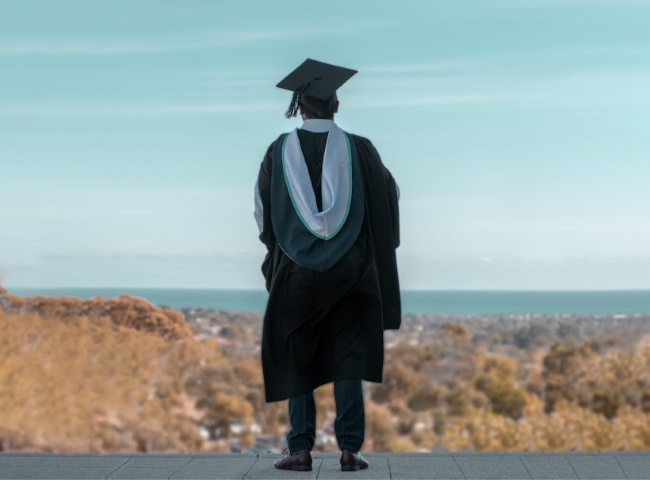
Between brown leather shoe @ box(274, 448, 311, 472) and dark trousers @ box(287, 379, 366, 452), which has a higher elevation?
dark trousers @ box(287, 379, 366, 452)

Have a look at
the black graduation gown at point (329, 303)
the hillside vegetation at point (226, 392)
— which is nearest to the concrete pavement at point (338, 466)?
the black graduation gown at point (329, 303)

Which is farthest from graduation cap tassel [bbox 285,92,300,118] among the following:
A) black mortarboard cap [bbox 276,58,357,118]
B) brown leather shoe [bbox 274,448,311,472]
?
brown leather shoe [bbox 274,448,311,472]

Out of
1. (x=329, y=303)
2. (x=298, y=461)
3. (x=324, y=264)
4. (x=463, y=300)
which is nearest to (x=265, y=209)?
(x=324, y=264)

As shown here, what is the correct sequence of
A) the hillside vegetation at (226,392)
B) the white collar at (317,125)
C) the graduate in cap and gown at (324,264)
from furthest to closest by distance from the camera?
the hillside vegetation at (226,392)
the white collar at (317,125)
the graduate in cap and gown at (324,264)

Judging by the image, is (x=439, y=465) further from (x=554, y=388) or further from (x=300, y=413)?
(x=554, y=388)

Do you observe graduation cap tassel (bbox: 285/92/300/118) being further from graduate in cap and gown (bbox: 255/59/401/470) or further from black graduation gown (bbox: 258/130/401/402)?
black graduation gown (bbox: 258/130/401/402)

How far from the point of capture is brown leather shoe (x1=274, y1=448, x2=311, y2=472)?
13.9ft

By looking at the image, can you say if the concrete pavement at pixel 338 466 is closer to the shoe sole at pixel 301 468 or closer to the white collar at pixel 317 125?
the shoe sole at pixel 301 468

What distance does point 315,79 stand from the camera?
430 centimetres

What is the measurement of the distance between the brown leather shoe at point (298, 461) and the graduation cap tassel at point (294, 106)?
1.40 m

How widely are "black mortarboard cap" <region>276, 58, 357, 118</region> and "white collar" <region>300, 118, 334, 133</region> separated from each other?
9 cm

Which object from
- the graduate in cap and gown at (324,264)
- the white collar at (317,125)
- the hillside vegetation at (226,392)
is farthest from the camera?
the hillside vegetation at (226,392)

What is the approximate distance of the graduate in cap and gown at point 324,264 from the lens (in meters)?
4.16

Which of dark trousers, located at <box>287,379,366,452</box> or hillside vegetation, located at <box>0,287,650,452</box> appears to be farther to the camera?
hillside vegetation, located at <box>0,287,650,452</box>
